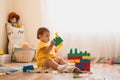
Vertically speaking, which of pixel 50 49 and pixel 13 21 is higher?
pixel 13 21

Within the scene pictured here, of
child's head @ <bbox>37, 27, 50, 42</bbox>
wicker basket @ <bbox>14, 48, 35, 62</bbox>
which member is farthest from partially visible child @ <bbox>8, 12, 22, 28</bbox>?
child's head @ <bbox>37, 27, 50, 42</bbox>

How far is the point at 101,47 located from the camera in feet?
11.5

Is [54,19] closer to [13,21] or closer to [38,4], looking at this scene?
[38,4]

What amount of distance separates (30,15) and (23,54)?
0.66 meters

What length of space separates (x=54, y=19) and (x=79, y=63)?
1.49 metres

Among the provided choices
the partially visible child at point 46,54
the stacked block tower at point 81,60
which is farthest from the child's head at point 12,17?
the stacked block tower at point 81,60

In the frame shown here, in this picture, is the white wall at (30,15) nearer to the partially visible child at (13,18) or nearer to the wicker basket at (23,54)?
the partially visible child at (13,18)

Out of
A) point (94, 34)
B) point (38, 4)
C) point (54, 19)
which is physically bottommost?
point (94, 34)

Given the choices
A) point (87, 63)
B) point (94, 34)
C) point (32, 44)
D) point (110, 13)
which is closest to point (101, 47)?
point (94, 34)

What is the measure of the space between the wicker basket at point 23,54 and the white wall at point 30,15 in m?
0.32

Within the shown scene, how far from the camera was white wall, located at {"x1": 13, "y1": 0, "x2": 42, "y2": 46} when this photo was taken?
12.4ft

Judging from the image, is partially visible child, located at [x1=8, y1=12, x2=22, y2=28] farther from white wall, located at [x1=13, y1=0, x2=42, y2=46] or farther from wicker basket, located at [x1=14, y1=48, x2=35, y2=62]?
wicker basket, located at [x1=14, y1=48, x2=35, y2=62]

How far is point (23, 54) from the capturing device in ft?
11.4

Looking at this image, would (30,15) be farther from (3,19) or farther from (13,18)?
(3,19)
